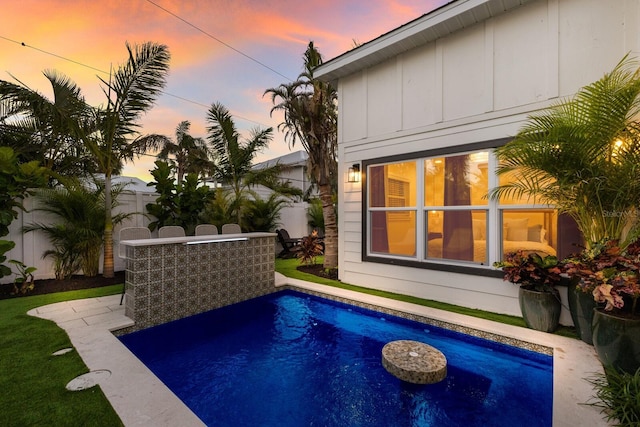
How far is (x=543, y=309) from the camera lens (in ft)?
12.1

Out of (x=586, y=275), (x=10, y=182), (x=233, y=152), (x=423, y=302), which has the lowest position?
(x=423, y=302)

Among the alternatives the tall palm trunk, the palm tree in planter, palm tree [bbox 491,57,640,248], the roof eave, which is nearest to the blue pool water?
the palm tree in planter

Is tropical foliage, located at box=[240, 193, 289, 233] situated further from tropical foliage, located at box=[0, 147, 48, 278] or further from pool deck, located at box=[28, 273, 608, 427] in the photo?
tropical foliage, located at box=[0, 147, 48, 278]

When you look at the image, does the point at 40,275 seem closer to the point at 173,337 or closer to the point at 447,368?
the point at 173,337

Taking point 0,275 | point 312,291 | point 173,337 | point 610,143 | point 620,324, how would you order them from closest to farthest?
point 620,324, point 610,143, point 173,337, point 0,275, point 312,291

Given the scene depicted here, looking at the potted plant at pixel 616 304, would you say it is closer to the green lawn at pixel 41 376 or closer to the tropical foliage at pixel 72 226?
the green lawn at pixel 41 376

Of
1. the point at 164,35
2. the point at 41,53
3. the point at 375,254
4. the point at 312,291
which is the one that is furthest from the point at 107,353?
the point at 41,53

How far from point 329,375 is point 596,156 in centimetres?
384

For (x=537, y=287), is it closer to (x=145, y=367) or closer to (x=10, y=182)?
(x=145, y=367)

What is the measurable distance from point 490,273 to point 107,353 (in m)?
5.27

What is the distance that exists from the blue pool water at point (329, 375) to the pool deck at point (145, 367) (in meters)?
0.22

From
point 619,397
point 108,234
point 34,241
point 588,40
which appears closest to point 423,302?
point 619,397

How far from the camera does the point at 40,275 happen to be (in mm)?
6008

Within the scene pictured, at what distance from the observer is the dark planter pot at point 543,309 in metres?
3.66
